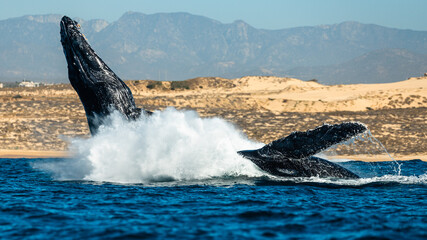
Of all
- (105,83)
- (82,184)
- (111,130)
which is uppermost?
(105,83)

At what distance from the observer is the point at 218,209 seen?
10.7 meters

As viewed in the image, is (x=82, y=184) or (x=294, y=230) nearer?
(x=294, y=230)

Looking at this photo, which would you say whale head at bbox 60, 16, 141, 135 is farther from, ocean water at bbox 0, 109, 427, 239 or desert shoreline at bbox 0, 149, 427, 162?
desert shoreline at bbox 0, 149, 427, 162

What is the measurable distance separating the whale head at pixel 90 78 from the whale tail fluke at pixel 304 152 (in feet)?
12.6

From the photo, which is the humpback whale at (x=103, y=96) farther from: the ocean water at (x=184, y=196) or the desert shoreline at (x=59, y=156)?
the desert shoreline at (x=59, y=156)

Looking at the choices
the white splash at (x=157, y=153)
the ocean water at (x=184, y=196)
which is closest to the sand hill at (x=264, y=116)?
the ocean water at (x=184, y=196)

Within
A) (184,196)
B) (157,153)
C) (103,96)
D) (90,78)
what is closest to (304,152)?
(184,196)

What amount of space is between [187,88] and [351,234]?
54730 millimetres

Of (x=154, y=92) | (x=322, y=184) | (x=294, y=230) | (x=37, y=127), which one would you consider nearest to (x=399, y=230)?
(x=294, y=230)

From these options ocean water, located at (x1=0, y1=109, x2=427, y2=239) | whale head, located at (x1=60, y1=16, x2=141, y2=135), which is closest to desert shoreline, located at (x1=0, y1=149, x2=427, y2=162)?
ocean water, located at (x1=0, y1=109, x2=427, y2=239)

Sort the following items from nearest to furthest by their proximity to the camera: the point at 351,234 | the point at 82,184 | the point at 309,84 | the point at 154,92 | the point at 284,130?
the point at 351,234 < the point at 82,184 < the point at 284,130 < the point at 154,92 < the point at 309,84

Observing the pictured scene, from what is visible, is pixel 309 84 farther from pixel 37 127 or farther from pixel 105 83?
pixel 105 83

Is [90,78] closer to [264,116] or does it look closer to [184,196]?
[184,196]

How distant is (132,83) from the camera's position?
204 feet
